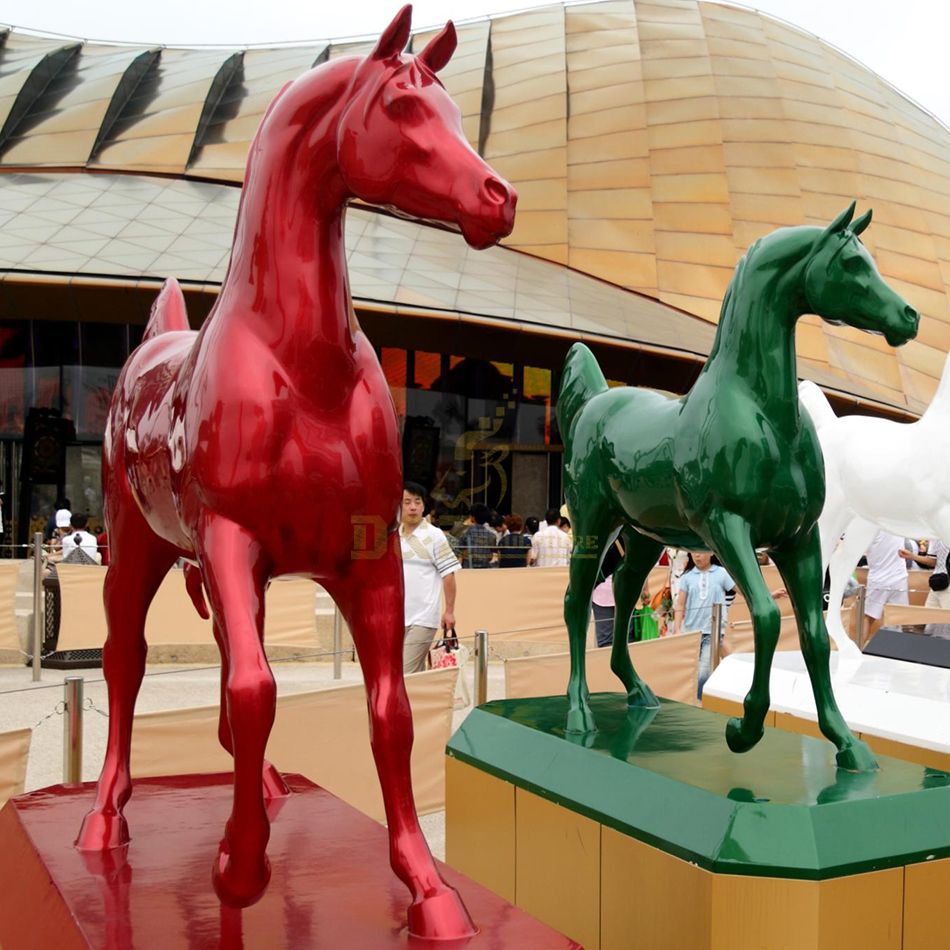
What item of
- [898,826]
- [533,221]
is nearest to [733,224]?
[533,221]

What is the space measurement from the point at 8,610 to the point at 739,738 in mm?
8647

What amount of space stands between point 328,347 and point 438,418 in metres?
18.1

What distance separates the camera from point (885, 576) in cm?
1066

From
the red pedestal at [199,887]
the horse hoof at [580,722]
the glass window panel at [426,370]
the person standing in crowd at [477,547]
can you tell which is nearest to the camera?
the red pedestal at [199,887]

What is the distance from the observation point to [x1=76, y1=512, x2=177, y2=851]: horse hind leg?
324cm

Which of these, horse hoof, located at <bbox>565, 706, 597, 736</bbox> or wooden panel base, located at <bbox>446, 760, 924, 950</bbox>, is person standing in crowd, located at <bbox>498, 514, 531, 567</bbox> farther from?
wooden panel base, located at <bbox>446, 760, 924, 950</bbox>

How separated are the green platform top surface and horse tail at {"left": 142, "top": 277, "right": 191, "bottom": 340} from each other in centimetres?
216

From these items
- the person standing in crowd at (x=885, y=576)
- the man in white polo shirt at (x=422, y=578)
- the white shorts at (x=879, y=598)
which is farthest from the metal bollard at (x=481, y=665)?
the person standing in crowd at (x=885, y=576)

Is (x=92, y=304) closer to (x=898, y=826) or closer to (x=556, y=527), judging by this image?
(x=556, y=527)

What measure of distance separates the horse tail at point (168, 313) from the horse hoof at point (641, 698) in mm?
2626

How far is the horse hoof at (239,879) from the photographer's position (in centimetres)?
260

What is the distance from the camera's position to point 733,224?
24656 mm

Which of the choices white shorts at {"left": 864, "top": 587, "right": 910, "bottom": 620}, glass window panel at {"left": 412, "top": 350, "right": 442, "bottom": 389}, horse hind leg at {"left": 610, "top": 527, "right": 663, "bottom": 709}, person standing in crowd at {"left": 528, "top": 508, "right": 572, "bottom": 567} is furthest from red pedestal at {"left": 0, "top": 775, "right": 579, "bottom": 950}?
glass window panel at {"left": 412, "top": 350, "right": 442, "bottom": 389}

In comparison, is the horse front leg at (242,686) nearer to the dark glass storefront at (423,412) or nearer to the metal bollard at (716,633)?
the metal bollard at (716,633)
